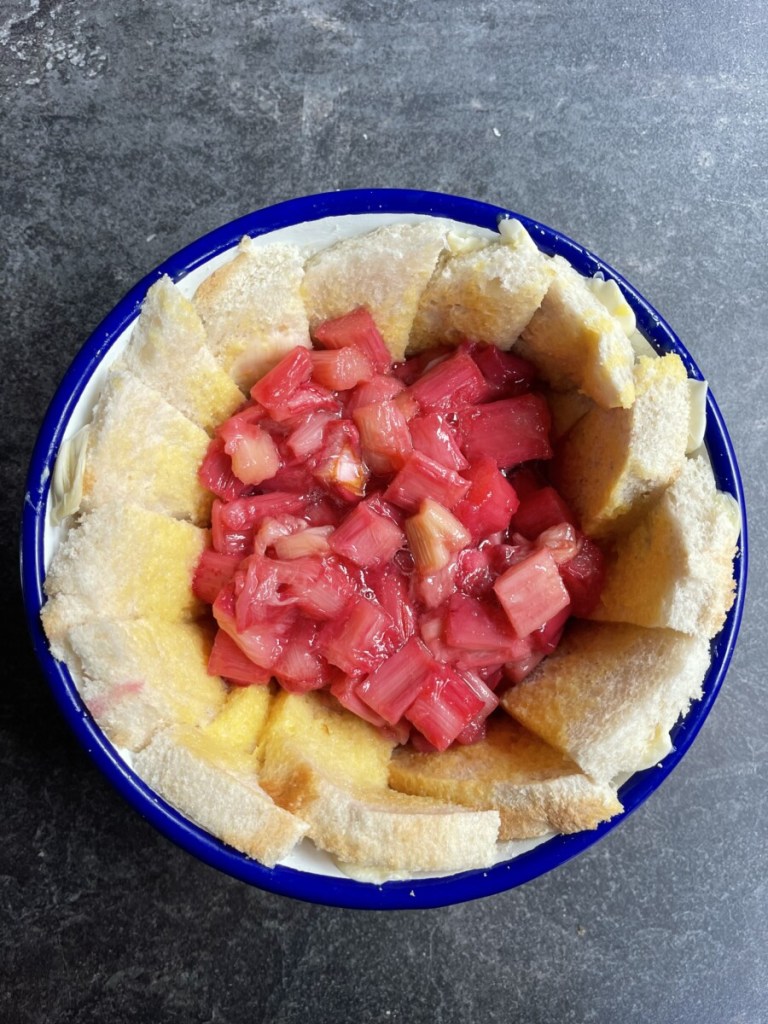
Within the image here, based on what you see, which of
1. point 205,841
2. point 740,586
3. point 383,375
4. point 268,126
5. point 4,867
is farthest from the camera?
point 268,126

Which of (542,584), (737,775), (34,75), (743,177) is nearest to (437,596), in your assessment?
(542,584)

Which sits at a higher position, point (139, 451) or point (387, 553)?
point (139, 451)

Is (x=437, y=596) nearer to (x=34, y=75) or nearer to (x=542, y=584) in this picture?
(x=542, y=584)

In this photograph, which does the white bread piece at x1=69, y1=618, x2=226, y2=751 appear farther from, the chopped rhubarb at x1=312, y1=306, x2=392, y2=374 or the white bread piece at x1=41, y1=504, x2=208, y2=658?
the chopped rhubarb at x1=312, y1=306, x2=392, y2=374

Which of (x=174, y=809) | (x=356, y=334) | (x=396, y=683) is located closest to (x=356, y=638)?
(x=396, y=683)

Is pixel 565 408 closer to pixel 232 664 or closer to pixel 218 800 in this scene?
pixel 232 664

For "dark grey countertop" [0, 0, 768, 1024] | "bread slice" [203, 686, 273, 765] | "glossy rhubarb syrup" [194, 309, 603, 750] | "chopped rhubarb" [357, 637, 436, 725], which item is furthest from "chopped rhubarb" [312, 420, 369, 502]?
"dark grey countertop" [0, 0, 768, 1024]
